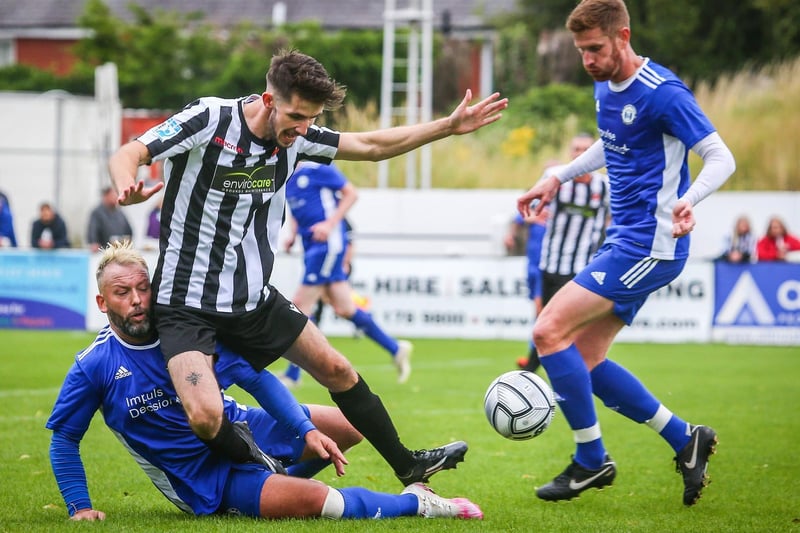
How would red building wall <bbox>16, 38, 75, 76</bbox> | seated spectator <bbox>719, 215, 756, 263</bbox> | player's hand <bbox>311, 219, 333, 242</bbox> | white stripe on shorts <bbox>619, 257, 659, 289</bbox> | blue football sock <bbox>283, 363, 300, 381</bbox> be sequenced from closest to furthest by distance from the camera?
1. white stripe on shorts <bbox>619, 257, 659, 289</bbox>
2. player's hand <bbox>311, 219, 333, 242</bbox>
3. blue football sock <bbox>283, 363, 300, 381</bbox>
4. seated spectator <bbox>719, 215, 756, 263</bbox>
5. red building wall <bbox>16, 38, 75, 76</bbox>

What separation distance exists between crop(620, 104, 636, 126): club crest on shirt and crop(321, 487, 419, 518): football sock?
7.11 ft

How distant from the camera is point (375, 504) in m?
5.40

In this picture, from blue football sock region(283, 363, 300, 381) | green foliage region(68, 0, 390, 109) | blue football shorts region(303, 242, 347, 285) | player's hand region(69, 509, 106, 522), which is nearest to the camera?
player's hand region(69, 509, 106, 522)

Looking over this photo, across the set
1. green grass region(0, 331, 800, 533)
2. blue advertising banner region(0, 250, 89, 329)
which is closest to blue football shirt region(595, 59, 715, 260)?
green grass region(0, 331, 800, 533)

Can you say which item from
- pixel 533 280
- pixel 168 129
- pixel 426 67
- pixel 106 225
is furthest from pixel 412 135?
pixel 426 67

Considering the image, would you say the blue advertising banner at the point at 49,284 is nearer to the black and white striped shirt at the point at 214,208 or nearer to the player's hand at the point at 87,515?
the black and white striped shirt at the point at 214,208

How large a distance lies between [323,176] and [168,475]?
6.69 m

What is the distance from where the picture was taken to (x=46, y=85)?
126 feet

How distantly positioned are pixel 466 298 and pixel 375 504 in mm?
12445

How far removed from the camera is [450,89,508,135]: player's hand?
222 inches

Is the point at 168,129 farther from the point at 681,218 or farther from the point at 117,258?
the point at 681,218

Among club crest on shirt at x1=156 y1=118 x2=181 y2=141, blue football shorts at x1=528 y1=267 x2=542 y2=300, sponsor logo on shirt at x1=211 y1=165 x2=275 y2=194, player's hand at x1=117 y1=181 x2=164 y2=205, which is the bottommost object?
blue football shorts at x1=528 y1=267 x2=542 y2=300

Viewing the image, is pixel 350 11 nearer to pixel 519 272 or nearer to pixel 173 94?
pixel 173 94

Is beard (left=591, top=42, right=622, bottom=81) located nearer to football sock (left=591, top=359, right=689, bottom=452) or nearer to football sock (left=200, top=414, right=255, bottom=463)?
football sock (left=591, top=359, right=689, bottom=452)
